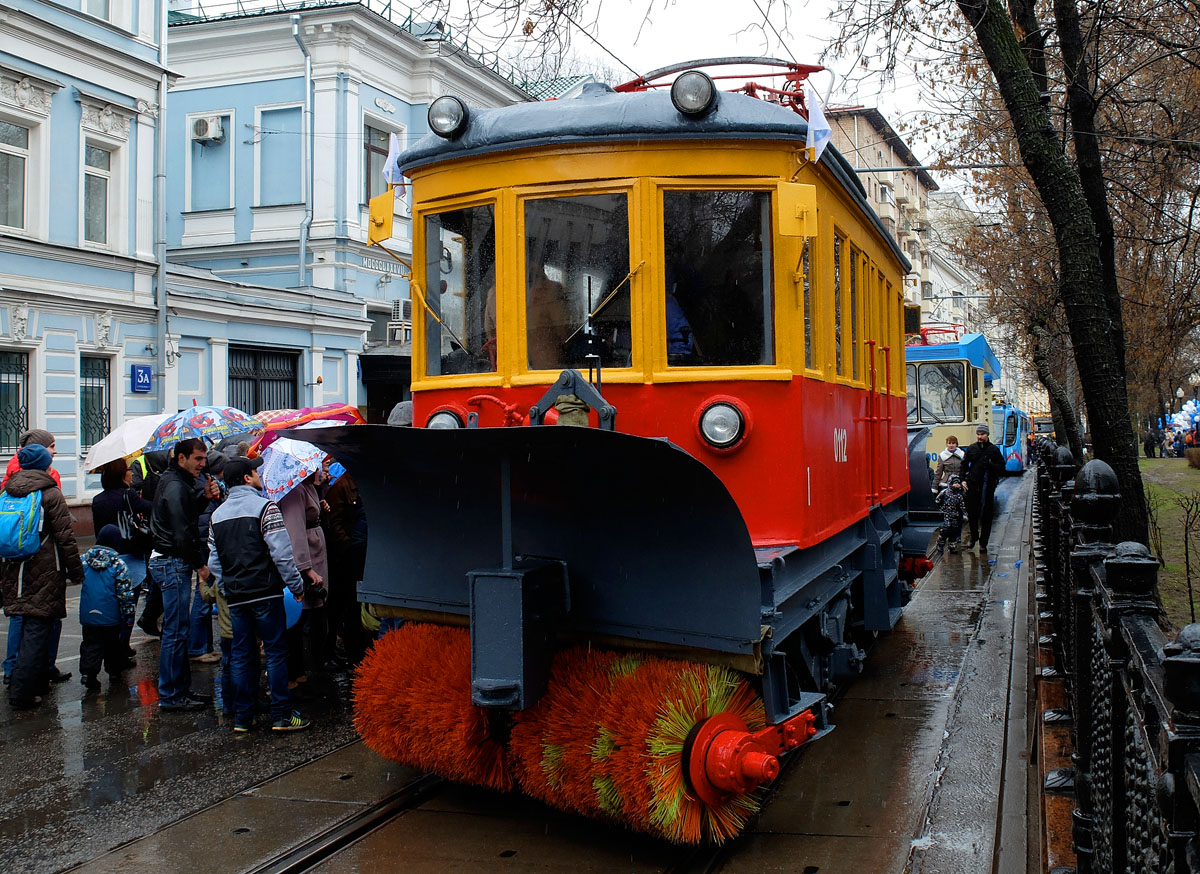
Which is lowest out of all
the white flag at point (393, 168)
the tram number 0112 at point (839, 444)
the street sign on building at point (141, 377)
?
the tram number 0112 at point (839, 444)

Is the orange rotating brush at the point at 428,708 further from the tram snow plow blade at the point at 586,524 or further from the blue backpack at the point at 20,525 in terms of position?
the blue backpack at the point at 20,525

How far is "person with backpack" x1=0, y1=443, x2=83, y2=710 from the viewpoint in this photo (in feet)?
24.6

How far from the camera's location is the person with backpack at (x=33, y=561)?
24.6 ft

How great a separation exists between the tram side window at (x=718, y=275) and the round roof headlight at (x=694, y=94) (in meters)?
0.38

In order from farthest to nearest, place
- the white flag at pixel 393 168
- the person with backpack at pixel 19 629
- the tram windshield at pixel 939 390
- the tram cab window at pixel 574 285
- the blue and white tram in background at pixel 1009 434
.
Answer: the blue and white tram in background at pixel 1009 434 → the tram windshield at pixel 939 390 → the person with backpack at pixel 19 629 → the white flag at pixel 393 168 → the tram cab window at pixel 574 285

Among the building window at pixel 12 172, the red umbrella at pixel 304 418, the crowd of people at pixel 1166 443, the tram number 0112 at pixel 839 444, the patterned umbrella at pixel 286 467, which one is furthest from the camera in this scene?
the crowd of people at pixel 1166 443

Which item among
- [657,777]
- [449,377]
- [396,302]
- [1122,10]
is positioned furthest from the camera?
[396,302]

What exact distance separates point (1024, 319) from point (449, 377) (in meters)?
18.7

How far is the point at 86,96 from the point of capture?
18609 mm

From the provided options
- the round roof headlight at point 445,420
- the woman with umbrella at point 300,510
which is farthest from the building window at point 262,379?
the round roof headlight at point 445,420

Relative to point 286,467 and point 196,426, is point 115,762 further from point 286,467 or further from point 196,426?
point 196,426

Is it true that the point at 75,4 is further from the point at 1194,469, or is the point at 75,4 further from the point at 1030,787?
the point at 1194,469

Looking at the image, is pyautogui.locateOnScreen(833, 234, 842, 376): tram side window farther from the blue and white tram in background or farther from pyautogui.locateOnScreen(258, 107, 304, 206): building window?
the blue and white tram in background

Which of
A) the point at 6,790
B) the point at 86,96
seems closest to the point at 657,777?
the point at 6,790
